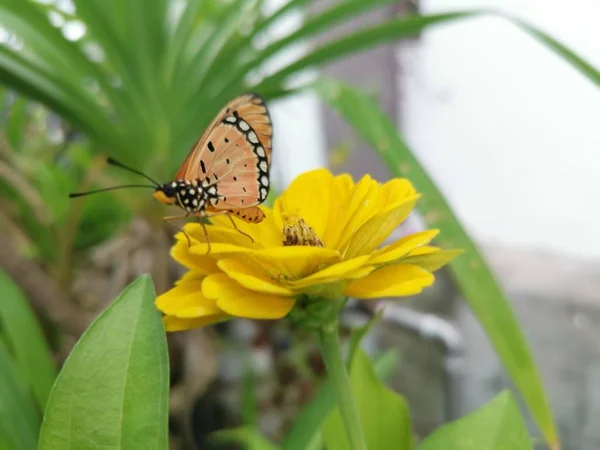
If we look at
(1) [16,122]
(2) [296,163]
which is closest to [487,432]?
(1) [16,122]

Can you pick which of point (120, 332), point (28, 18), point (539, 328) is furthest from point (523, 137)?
point (120, 332)

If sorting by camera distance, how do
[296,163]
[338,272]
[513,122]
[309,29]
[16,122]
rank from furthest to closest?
[296,163] < [513,122] < [16,122] < [309,29] < [338,272]

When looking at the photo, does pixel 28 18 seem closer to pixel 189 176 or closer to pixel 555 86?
pixel 189 176

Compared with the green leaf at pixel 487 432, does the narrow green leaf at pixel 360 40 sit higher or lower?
higher

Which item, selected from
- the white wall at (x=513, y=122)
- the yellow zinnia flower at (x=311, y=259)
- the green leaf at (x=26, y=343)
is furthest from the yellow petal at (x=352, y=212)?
the white wall at (x=513, y=122)

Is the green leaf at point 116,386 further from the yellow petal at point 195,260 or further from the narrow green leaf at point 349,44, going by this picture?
the narrow green leaf at point 349,44

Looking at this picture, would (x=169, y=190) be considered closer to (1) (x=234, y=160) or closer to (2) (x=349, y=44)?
(1) (x=234, y=160)
